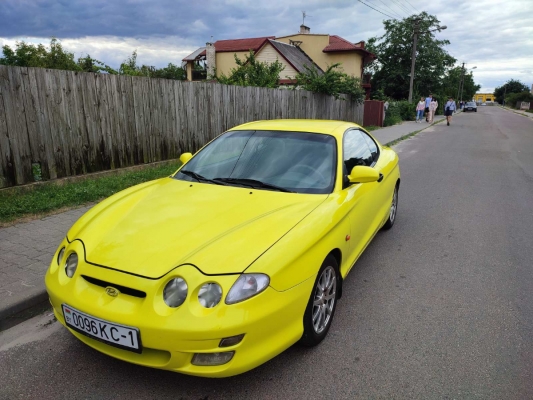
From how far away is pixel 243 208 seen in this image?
2.82m

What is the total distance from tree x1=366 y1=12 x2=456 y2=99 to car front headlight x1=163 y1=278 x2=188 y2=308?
43.3 metres

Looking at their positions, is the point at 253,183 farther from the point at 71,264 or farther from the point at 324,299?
the point at 71,264

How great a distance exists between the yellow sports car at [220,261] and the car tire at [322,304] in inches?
0.4

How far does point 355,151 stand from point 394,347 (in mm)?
1968

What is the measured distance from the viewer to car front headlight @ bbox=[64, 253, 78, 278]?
2.45 meters

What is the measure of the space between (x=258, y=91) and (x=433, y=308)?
9.47 metres

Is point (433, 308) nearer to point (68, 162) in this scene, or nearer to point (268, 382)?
point (268, 382)

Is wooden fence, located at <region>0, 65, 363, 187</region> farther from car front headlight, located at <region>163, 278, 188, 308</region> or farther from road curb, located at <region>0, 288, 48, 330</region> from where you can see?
car front headlight, located at <region>163, 278, 188, 308</region>

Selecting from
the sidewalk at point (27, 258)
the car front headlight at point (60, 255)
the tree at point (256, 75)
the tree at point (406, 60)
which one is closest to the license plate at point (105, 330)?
the car front headlight at point (60, 255)

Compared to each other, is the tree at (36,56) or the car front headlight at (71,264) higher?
the tree at (36,56)

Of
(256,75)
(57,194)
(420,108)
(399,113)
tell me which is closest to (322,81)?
(256,75)

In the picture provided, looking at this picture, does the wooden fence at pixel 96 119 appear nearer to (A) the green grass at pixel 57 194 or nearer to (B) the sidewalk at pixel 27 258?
(A) the green grass at pixel 57 194

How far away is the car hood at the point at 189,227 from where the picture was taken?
7.35ft

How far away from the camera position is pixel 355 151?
13.0 ft
